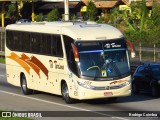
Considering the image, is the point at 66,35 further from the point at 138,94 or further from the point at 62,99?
the point at 138,94

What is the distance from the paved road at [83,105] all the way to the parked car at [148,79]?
1.29ft

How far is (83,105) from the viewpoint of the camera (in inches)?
937

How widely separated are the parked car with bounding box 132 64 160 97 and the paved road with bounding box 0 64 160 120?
15.5 inches

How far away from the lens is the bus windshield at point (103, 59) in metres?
23.2

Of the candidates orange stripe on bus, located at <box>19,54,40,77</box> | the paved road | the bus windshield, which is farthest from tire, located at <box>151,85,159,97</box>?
orange stripe on bus, located at <box>19,54,40,77</box>

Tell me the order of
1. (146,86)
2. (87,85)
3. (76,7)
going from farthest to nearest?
1. (76,7)
2. (146,86)
3. (87,85)

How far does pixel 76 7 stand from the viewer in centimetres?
9231

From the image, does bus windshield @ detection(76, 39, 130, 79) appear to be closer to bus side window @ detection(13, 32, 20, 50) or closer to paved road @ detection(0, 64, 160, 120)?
paved road @ detection(0, 64, 160, 120)

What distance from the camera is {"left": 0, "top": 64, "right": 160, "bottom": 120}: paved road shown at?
21.1 meters

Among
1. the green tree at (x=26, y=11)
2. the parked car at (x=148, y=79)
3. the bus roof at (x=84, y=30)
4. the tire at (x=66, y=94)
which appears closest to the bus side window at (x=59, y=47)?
Answer: the bus roof at (x=84, y=30)

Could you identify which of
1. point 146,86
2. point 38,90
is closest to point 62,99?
point 38,90

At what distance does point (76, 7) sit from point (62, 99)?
220ft

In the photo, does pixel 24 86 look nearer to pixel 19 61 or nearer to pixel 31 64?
pixel 19 61

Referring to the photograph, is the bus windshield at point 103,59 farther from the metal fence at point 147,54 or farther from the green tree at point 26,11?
the green tree at point 26,11
